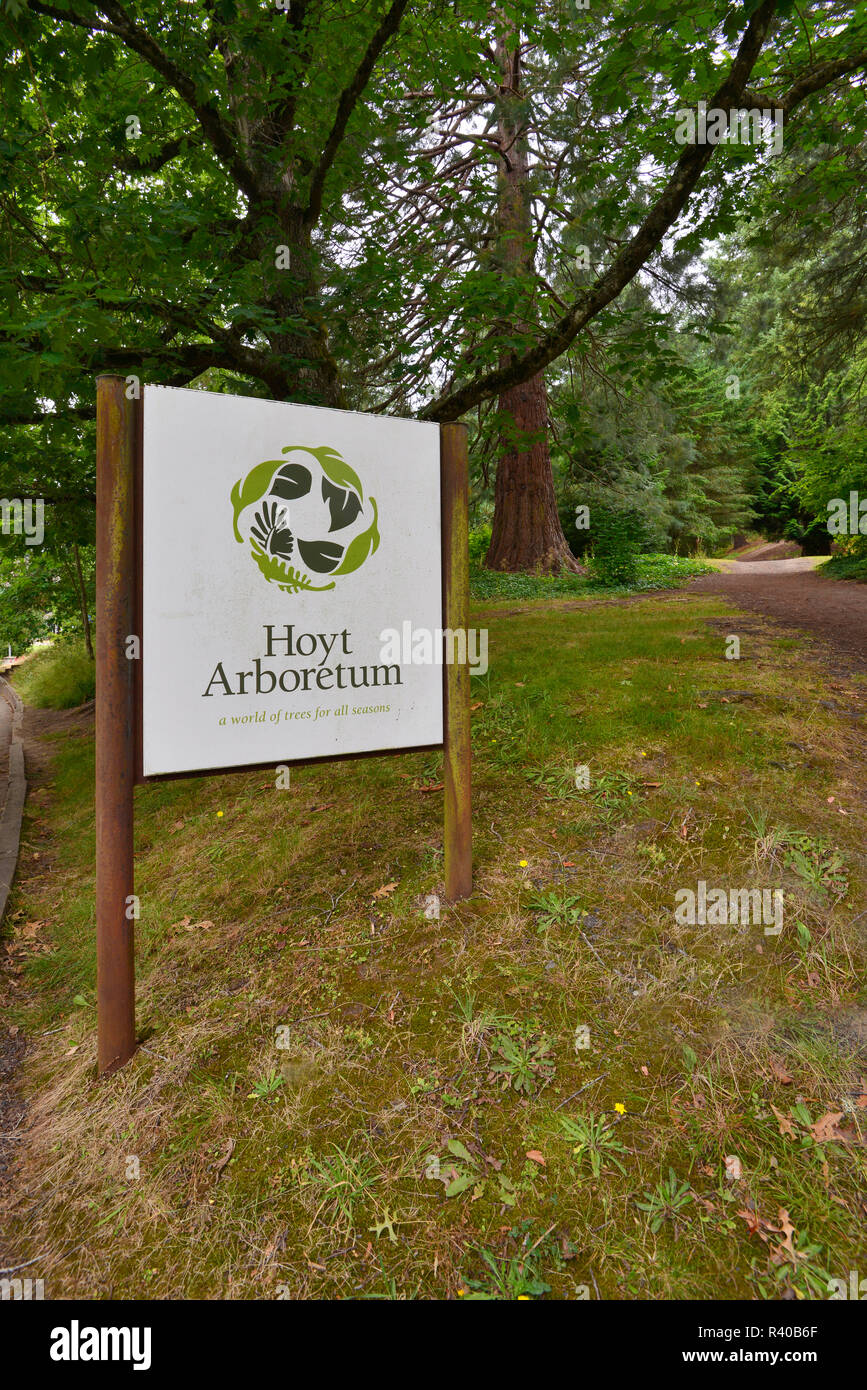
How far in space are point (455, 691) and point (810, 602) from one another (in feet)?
28.1

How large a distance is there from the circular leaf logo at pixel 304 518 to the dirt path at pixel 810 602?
185 inches

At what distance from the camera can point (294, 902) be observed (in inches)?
133

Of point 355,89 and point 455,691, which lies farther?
point 355,89

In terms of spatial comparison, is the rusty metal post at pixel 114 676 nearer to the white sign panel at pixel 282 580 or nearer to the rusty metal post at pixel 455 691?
the white sign panel at pixel 282 580

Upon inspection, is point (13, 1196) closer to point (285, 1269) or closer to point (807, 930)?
point (285, 1269)

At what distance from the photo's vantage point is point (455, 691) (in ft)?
10.2

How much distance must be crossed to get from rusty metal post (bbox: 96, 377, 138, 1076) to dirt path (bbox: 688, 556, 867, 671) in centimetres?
559

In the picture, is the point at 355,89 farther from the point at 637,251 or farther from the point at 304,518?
the point at 304,518

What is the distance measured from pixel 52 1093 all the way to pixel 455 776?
2135mm

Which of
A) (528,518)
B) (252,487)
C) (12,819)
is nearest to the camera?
(252,487)

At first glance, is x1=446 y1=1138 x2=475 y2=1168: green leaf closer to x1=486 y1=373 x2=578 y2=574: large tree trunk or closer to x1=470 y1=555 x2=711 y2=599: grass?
x1=470 y1=555 x2=711 y2=599: grass

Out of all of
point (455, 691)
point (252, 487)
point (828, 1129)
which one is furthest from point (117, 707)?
point (828, 1129)

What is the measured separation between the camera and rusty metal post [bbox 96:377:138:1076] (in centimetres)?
242

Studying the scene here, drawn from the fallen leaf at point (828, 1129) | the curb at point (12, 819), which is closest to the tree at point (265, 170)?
the curb at point (12, 819)
